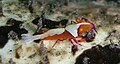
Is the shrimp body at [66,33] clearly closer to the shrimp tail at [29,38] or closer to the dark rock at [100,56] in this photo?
the shrimp tail at [29,38]

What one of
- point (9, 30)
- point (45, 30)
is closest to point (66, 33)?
point (45, 30)

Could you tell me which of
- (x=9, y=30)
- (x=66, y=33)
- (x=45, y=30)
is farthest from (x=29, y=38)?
(x=66, y=33)

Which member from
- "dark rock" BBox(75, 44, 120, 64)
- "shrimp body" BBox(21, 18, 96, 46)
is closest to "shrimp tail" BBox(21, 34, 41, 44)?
"shrimp body" BBox(21, 18, 96, 46)

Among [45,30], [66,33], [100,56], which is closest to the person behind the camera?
[100,56]

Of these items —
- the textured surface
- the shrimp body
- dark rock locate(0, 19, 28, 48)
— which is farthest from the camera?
dark rock locate(0, 19, 28, 48)

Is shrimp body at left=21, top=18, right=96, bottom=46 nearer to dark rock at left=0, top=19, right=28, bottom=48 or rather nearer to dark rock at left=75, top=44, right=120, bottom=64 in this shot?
dark rock at left=0, top=19, right=28, bottom=48

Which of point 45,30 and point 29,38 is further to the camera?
point 45,30

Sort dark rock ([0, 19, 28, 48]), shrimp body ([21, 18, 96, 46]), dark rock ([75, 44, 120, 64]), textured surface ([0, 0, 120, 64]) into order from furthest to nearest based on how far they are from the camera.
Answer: dark rock ([0, 19, 28, 48]) < shrimp body ([21, 18, 96, 46]) < textured surface ([0, 0, 120, 64]) < dark rock ([75, 44, 120, 64])

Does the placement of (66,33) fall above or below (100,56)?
above

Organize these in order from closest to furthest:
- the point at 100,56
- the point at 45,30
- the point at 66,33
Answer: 1. the point at 100,56
2. the point at 66,33
3. the point at 45,30

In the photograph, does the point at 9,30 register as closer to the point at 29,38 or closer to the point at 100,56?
the point at 29,38

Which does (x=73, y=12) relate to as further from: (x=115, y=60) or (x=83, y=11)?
(x=115, y=60)
